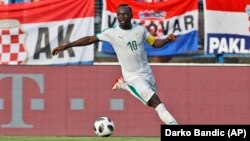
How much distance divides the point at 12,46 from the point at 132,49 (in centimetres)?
410

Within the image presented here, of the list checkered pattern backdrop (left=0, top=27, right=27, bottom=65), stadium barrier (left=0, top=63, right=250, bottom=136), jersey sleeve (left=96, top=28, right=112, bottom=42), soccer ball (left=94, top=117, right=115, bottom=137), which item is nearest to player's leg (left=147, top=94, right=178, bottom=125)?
soccer ball (left=94, top=117, right=115, bottom=137)

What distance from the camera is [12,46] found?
707 inches

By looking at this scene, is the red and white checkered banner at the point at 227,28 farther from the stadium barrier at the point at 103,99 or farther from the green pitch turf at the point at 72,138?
the green pitch turf at the point at 72,138

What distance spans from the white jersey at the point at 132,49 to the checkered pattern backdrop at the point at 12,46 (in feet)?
12.4

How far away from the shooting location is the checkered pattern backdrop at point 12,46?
58.6 feet

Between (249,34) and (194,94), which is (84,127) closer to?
(194,94)

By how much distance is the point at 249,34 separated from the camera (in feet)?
59.9

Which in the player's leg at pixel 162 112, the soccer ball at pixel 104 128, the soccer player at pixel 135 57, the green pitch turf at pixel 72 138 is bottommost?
Result: the green pitch turf at pixel 72 138

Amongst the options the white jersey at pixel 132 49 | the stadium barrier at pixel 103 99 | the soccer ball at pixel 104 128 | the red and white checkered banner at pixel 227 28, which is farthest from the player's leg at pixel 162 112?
the red and white checkered banner at pixel 227 28

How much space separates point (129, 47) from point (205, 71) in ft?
12.4

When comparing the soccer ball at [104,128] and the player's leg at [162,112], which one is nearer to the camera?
the player's leg at [162,112]

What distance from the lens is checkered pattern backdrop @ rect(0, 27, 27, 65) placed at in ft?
58.6

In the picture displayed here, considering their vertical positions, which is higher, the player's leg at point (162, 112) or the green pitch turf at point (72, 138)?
the player's leg at point (162, 112)

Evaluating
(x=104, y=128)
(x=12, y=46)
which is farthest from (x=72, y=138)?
(x=104, y=128)
